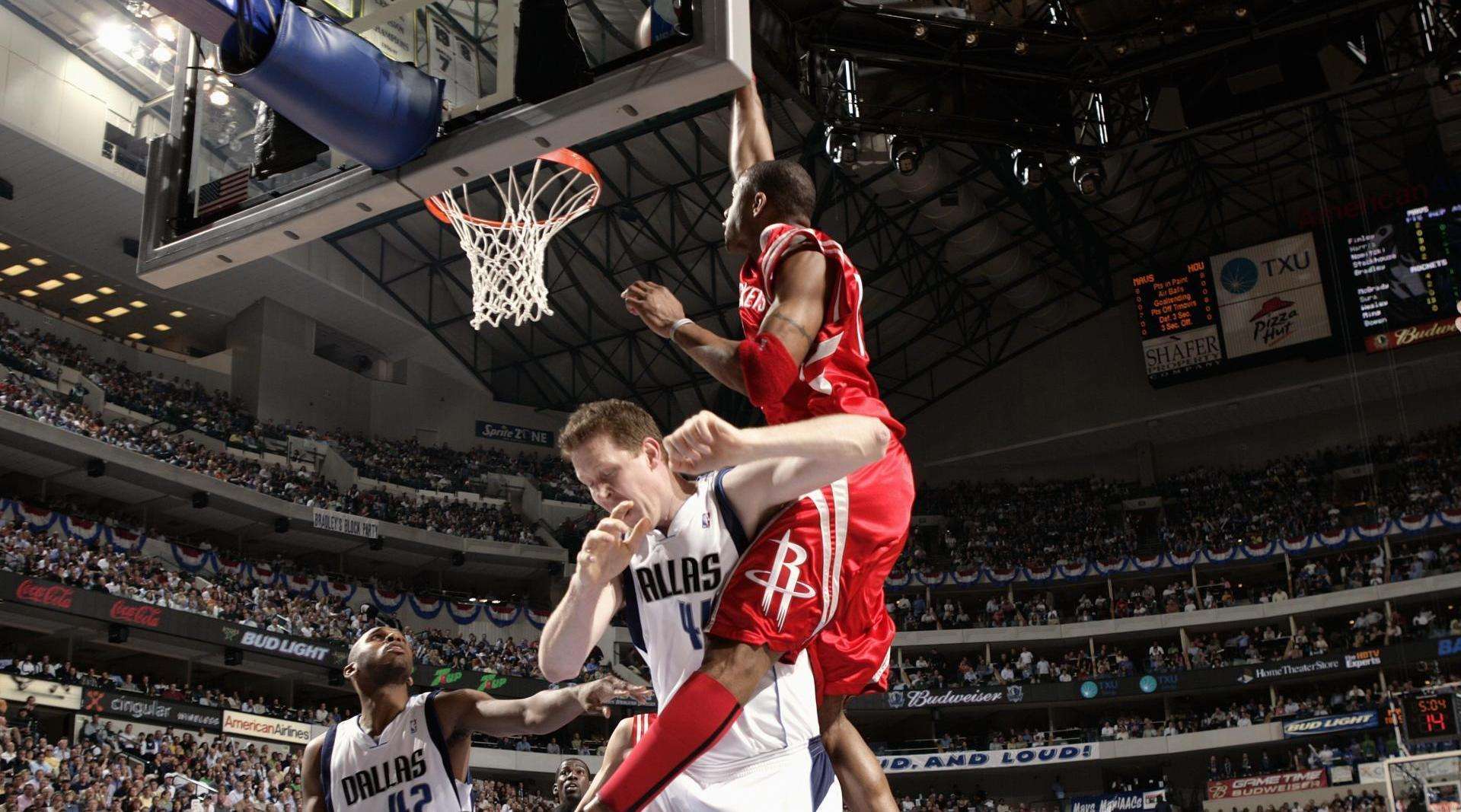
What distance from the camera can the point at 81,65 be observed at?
27.8 metres

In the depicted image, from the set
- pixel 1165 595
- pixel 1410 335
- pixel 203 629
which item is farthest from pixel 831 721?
pixel 1165 595

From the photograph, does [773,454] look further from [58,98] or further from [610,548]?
[58,98]

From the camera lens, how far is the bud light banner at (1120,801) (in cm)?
2877

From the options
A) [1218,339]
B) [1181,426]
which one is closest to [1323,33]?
[1218,339]

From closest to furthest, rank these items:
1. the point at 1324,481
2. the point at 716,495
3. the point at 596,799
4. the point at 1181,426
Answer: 1. the point at 596,799
2. the point at 716,495
3. the point at 1324,481
4. the point at 1181,426

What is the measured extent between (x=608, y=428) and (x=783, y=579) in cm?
70

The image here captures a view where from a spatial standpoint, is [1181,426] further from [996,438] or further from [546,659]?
[546,659]

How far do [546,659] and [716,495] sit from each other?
0.74 metres

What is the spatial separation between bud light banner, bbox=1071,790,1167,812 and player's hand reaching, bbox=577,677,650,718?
27.1 meters

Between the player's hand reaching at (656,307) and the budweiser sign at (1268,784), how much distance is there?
2764 cm

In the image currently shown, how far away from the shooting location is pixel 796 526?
3479 mm

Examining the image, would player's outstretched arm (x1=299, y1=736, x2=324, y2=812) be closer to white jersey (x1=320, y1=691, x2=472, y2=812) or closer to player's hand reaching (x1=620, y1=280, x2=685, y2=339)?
white jersey (x1=320, y1=691, x2=472, y2=812)

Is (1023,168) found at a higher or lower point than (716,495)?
higher

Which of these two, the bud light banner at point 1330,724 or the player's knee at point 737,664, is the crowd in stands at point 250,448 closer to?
the bud light banner at point 1330,724
